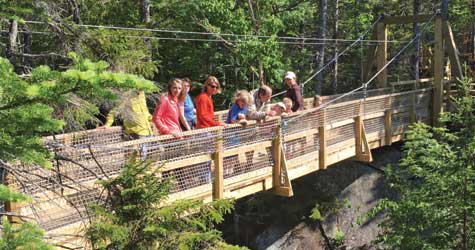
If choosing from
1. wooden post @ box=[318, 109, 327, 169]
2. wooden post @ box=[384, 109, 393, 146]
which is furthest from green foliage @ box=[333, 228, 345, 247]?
wooden post @ box=[318, 109, 327, 169]

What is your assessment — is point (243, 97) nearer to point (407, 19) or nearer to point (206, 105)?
point (206, 105)

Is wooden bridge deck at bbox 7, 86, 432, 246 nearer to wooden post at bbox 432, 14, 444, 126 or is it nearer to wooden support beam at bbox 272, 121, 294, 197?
wooden support beam at bbox 272, 121, 294, 197

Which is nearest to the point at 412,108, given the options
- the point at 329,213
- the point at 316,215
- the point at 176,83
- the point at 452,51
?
the point at 452,51

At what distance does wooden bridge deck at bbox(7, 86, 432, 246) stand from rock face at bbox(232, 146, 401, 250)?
48.2 inches

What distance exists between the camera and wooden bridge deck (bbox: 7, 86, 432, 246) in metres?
3.80

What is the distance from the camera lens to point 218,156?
17.2 feet

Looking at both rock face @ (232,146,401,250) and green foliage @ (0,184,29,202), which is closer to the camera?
green foliage @ (0,184,29,202)

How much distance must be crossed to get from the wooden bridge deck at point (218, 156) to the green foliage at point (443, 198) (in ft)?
4.23

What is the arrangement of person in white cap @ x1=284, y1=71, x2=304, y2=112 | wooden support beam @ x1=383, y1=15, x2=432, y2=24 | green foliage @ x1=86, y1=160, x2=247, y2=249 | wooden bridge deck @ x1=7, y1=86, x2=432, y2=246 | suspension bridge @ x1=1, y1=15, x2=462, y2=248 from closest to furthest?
green foliage @ x1=86, y1=160, x2=247, y2=249 < suspension bridge @ x1=1, y1=15, x2=462, y2=248 < wooden bridge deck @ x1=7, y1=86, x2=432, y2=246 < person in white cap @ x1=284, y1=71, x2=304, y2=112 < wooden support beam @ x1=383, y1=15, x2=432, y2=24

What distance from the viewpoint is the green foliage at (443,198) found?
5.56 metres

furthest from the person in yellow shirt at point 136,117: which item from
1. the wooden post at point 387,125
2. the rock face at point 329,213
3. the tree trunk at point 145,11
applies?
the tree trunk at point 145,11

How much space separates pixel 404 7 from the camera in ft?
61.3

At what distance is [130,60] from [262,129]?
2.38 metres

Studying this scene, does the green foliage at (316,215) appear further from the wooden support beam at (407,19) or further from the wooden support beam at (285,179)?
the wooden support beam at (407,19)
